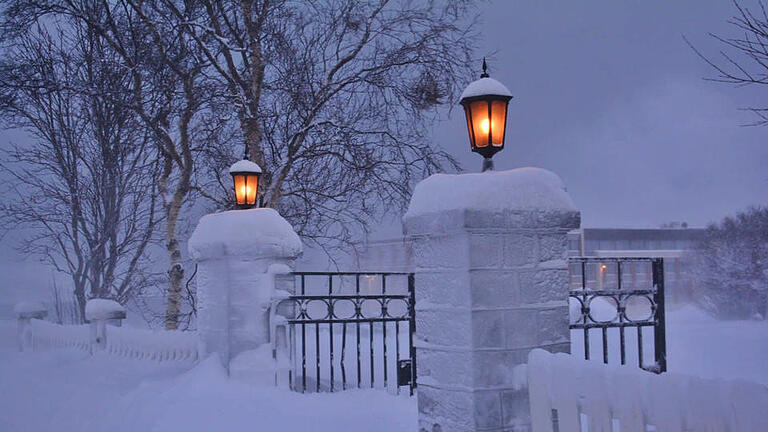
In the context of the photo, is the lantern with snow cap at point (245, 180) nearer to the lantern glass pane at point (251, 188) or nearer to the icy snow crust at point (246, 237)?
the lantern glass pane at point (251, 188)

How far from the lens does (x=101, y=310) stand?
9.95 m

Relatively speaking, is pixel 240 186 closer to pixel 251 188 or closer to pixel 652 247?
pixel 251 188

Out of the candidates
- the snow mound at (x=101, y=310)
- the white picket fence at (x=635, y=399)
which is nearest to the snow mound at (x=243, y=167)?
the snow mound at (x=101, y=310)

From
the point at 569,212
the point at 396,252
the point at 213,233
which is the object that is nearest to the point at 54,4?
the point at 213,233

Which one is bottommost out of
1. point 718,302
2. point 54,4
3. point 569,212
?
point 718,302

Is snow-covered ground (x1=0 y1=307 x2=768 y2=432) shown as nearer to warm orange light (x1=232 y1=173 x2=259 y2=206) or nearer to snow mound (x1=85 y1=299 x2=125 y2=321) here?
snow mound (x1=85 y1=299 x2=125 y2=321)

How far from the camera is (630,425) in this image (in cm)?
272

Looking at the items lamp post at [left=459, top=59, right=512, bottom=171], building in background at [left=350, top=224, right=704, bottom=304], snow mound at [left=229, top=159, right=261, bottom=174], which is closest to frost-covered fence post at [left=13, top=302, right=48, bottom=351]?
snow mound at [left=229, top=159, right=261, bottom=174]

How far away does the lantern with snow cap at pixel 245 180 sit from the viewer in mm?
7895

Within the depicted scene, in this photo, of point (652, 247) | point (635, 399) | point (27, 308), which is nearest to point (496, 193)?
point (635, 399)

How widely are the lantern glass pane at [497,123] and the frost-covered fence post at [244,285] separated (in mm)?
3422

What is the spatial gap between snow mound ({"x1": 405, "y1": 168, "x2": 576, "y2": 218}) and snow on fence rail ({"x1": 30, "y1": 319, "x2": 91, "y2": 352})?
344 inches

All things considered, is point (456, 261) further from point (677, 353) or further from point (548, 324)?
point (677, 353)

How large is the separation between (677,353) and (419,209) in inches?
770
